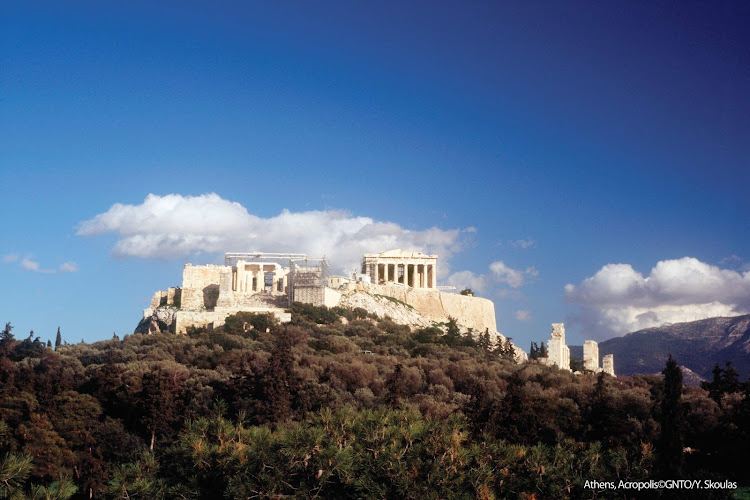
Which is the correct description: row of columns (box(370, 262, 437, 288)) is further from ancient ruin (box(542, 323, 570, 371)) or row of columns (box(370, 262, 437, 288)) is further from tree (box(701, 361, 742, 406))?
tree (box(701, 361, 742, 406))

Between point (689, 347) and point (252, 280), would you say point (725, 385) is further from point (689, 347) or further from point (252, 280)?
point (689, 347)

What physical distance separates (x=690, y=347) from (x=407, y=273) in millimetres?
38605

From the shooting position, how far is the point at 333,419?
1534 cm

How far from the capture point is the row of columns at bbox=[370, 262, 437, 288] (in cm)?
5603

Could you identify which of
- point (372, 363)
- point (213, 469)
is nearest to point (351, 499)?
point (213, 469)

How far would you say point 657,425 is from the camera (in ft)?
84.4

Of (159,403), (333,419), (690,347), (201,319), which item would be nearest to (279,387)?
(159,403)

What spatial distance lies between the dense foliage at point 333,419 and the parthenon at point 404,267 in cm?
852

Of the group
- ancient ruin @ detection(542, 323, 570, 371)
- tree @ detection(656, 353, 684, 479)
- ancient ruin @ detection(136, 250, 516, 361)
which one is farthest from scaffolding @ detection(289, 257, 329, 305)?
tree @ detection(656, 353, 684, 479)

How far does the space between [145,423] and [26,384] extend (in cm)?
585

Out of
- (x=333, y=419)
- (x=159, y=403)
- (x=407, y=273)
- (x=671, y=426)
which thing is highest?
(x=407, y=273)

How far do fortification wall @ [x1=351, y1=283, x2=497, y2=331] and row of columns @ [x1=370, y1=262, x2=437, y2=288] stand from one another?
5.12ft

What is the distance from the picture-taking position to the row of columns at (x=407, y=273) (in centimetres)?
5603

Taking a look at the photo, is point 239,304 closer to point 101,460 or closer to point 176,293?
point 176,293
